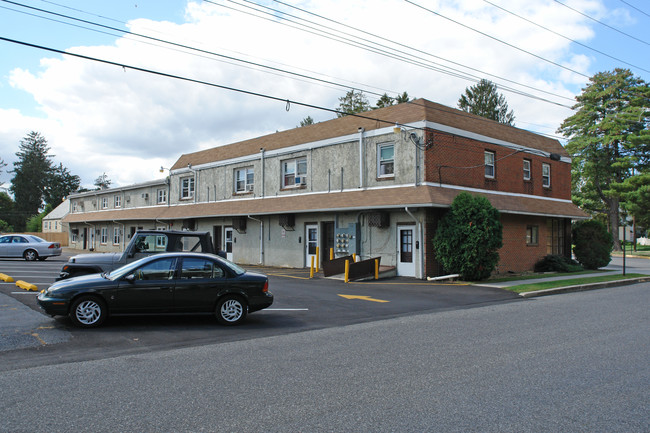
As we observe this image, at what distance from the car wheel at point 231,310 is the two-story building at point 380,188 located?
32.2 feet

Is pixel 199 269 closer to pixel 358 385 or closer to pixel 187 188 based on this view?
pixel 358 385

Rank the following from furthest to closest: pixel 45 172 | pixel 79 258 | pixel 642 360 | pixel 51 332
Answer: pixel 45 172, pixel 79 258, pixel 51 332, pixel 642 360

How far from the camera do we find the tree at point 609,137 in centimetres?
4528

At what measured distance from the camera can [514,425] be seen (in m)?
4.48

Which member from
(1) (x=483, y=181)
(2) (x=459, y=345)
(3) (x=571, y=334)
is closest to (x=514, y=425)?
(2) (x=459, y=345)

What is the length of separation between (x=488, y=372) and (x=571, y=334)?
3548 mm

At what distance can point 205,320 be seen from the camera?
10297mm

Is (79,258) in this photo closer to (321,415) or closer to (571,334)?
(321,415)

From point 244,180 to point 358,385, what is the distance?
23549 millimetres

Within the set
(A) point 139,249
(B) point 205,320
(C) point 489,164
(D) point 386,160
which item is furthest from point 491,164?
(B) point 205,320

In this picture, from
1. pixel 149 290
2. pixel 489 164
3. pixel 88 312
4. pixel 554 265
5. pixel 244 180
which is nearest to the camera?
pixel 88 312

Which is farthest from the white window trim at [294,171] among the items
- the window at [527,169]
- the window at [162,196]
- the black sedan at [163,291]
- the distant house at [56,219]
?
the distant house at [56,219]

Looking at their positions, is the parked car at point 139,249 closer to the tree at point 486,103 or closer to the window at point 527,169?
the window at point 527,169

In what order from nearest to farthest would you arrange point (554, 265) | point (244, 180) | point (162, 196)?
point (554, 265) → point (244, 180) → point (162, 196)
